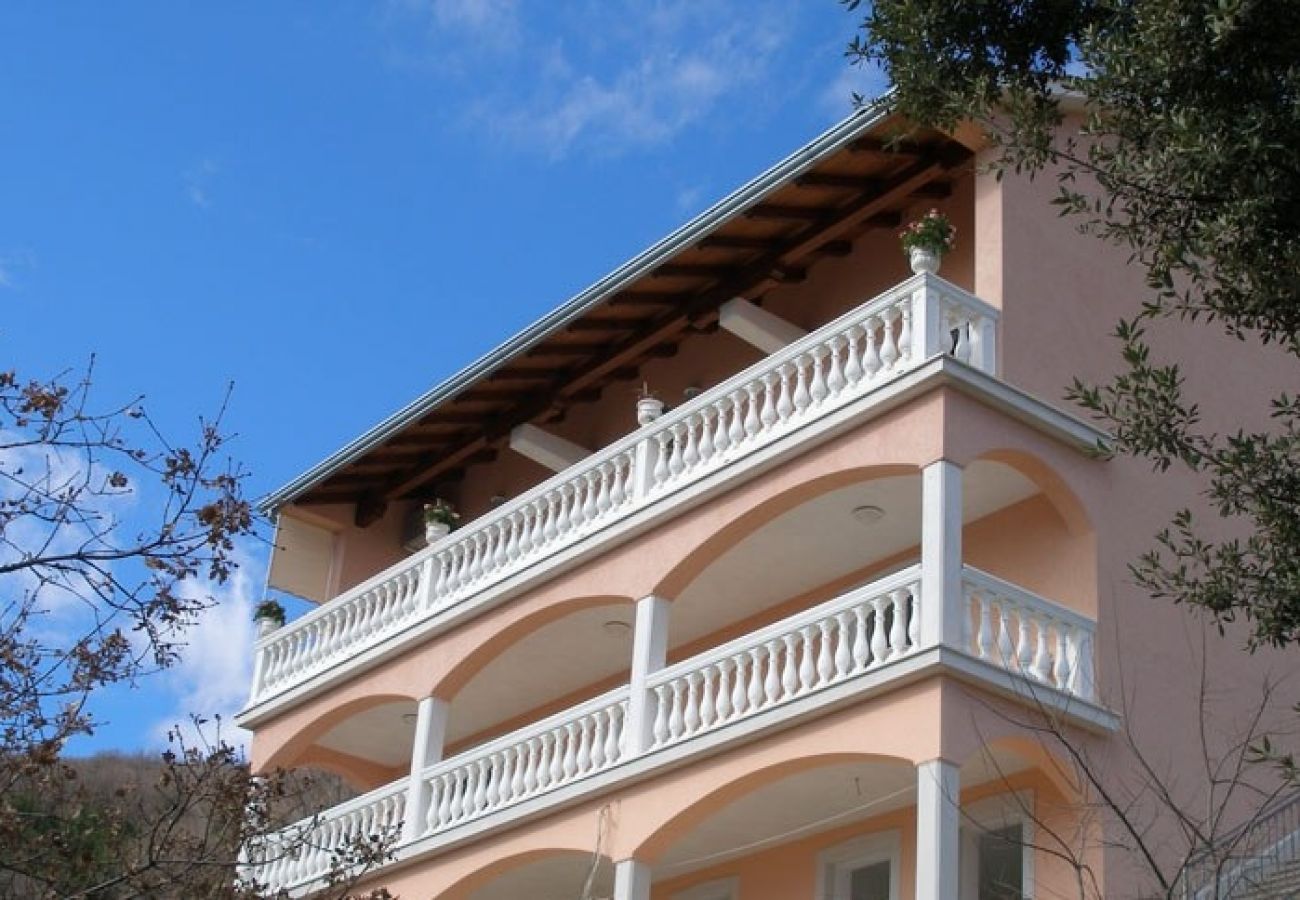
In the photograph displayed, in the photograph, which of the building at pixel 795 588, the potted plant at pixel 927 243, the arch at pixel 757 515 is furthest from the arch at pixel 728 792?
the potted plant at pixel 927 243

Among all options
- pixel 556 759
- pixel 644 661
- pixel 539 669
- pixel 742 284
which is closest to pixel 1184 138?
pixel 644 661

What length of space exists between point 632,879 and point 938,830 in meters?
4.12

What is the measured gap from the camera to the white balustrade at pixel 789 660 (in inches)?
722

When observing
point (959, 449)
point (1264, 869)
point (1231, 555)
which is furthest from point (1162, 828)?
point (1231, 555)

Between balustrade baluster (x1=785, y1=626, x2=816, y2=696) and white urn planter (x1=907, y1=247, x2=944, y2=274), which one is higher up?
white urn planter (x1=907, y1=247, x2=944, y2=274)

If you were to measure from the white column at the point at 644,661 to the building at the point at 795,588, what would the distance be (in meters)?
0.03

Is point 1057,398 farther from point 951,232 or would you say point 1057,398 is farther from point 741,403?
point 741,403

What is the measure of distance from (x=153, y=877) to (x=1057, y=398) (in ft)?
34.9

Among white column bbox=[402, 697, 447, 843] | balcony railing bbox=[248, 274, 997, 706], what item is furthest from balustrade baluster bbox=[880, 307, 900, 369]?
white column bbox=[402, 697, 447, 843]

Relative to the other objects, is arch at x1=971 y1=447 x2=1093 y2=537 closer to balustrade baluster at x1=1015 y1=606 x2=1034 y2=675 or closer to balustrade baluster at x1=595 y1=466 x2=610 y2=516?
balustrade baluster at x1=1015 y1=606 x2=1034 y2=675

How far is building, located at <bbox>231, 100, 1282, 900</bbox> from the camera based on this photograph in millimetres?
18469

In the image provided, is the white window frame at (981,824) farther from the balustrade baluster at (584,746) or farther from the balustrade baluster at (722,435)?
the balustrade baluster at (722,435)

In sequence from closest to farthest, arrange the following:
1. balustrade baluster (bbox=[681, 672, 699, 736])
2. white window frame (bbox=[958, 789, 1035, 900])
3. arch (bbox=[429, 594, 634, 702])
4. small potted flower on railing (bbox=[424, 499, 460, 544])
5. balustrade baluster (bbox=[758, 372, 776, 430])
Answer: white window frame (bbox=[958, 789, 1035, 900])
balustrade baluster (bbox=[681, 672, 699, 736])
balustrade baluster (bbox=[758, 372, 776, 430])
arch (bbox=[429, 594, 634, 702])
small potted flower on railing (bbox=[424, 499, 460, 544])

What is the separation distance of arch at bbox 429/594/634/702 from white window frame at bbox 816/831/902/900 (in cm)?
332
